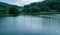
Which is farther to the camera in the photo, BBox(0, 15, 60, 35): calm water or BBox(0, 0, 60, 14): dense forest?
BBox(0, 0, 60, 14): dense forest

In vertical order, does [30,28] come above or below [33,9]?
below

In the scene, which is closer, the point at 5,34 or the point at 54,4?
the point at 5,34

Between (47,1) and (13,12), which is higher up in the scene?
(47,1)

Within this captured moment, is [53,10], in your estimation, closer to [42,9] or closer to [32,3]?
[42,9]

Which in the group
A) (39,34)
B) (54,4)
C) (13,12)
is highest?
(54,4)

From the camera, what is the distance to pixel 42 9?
3956cm

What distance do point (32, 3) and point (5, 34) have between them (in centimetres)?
3914

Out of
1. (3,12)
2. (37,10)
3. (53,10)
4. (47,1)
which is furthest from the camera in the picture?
(47,1)

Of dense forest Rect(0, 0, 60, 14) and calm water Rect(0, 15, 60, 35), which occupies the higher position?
dense forest Rect(0, 0, 60, 14)

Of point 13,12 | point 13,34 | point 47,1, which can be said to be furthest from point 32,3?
point 13,34

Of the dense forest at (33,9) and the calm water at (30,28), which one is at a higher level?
the dense forest at (33,9)

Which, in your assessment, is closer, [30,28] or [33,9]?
[30,28]

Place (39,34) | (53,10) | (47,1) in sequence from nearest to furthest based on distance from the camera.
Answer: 1. (39,34)
2. (53,10)
3. (47,1)

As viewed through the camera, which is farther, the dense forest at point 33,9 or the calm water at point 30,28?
the dense forest at point 33,9
